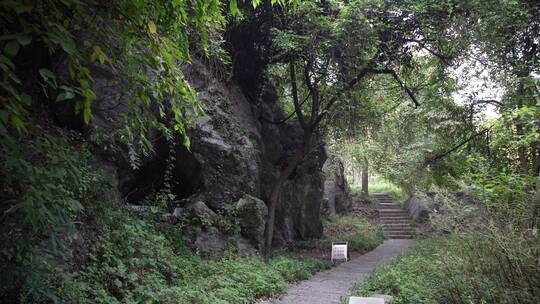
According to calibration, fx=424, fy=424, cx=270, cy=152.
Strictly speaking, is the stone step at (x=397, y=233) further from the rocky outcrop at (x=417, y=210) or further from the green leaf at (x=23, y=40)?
the green leaf at (x=23, y=40)

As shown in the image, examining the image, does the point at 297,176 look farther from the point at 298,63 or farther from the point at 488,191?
the point at 488,191

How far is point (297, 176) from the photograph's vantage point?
14148mm

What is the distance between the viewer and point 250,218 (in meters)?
9.44

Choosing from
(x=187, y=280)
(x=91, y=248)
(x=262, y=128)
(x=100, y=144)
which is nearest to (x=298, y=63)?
(x=262, y=128)

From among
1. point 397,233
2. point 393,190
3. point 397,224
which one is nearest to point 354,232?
point 397,233

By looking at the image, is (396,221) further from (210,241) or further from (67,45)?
(67,45)

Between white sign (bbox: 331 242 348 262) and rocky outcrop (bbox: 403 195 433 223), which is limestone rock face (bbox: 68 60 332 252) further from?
rocky outcrop (bbox: 403 195 433 223)

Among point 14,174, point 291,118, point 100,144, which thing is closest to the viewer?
point 14,174

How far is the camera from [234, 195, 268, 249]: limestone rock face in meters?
9.37

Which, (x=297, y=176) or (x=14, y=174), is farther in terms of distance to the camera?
(x=297, y=176)

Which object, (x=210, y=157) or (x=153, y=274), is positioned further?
(x=210, y=157)

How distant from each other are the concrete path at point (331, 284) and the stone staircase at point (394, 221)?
6318 mm

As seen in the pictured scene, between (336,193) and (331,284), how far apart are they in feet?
48.6

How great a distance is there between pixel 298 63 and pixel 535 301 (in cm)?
875
